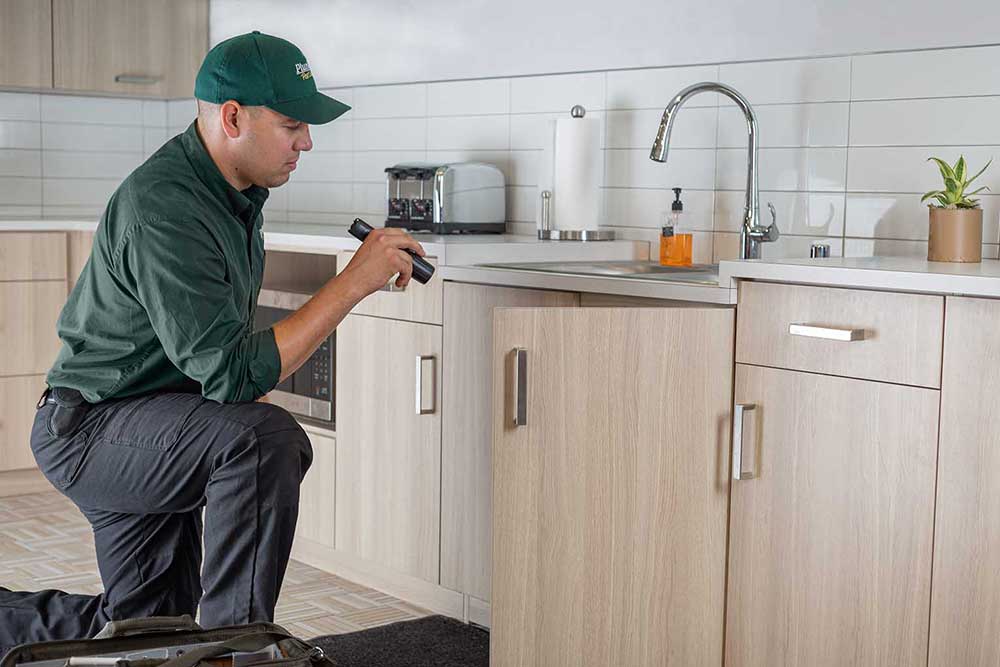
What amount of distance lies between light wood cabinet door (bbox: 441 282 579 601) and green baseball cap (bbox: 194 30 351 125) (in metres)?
0.82

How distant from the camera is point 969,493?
222 cm

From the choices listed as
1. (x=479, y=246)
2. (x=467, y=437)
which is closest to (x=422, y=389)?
(x=467, y=437)

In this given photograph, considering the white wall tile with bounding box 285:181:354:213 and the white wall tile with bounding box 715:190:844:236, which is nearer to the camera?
the white wall tile with bounding box 715:190:844:236

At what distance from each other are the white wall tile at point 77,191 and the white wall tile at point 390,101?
4.36 ft

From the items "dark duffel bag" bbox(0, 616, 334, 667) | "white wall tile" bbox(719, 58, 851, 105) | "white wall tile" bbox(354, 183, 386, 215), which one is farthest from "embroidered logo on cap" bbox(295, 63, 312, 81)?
"white wall tile" bbox(354, 183, 386, 215)

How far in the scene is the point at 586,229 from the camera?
3479 millimetres

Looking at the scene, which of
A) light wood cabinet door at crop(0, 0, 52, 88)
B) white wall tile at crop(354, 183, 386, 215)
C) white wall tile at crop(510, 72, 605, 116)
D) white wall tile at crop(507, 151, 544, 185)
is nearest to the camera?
white wall tile at crop(510, 72, 605, 116)

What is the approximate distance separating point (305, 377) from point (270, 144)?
4.49 ft

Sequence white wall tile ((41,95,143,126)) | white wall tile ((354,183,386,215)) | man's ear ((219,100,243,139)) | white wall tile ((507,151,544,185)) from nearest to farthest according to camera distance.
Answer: man's ear ((219,100,243,139)), white wall tile ((507,151,544,185)), white wall tile ((354,183,386,215)), white wall tile ((41,95,143,126))

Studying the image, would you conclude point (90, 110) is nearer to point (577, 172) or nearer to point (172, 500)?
point (577, 172)

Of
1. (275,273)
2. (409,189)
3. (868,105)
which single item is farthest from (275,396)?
(868,105)

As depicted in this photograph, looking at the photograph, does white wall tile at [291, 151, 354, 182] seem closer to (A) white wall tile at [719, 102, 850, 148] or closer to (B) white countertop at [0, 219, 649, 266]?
(B) white countertop at [0, 219, 649, 266]

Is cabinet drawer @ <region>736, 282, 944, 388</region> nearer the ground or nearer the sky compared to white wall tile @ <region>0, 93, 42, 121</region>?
nearer the ground

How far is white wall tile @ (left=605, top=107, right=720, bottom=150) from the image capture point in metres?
3.31
